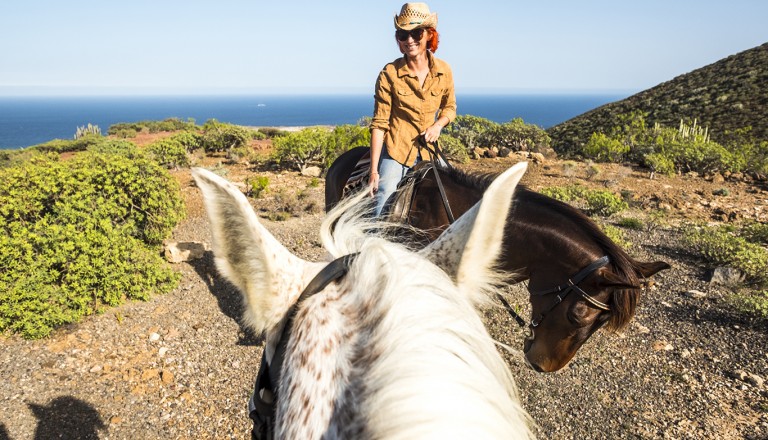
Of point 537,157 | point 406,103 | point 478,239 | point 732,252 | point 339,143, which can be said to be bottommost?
point 732,252

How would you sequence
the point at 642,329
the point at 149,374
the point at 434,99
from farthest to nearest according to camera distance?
the point at 642,329 < the point at 149,374 < the point at 434,99

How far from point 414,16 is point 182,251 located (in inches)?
213

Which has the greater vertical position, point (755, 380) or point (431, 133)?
point (431, 133)

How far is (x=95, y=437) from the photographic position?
141 inches

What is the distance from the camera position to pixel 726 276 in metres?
6.30

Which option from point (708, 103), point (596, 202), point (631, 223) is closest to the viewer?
point (631, 223)

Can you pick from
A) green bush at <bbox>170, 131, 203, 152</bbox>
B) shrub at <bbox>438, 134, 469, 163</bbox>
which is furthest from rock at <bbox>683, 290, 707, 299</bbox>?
green bush at <bbox>170, 131, 203, 152</bbox>

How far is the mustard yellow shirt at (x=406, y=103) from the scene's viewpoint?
3672 mm

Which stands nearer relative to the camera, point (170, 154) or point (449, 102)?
point (449, 102)

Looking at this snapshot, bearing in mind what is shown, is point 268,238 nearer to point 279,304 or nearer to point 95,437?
point 279,304

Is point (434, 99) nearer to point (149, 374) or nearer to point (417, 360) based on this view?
point (417, 360)

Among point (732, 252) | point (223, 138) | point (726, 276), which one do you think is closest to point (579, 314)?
point (726, 276)

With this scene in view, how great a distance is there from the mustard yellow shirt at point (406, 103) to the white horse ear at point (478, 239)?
270 centimetres

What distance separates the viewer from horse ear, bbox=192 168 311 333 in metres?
1.09
